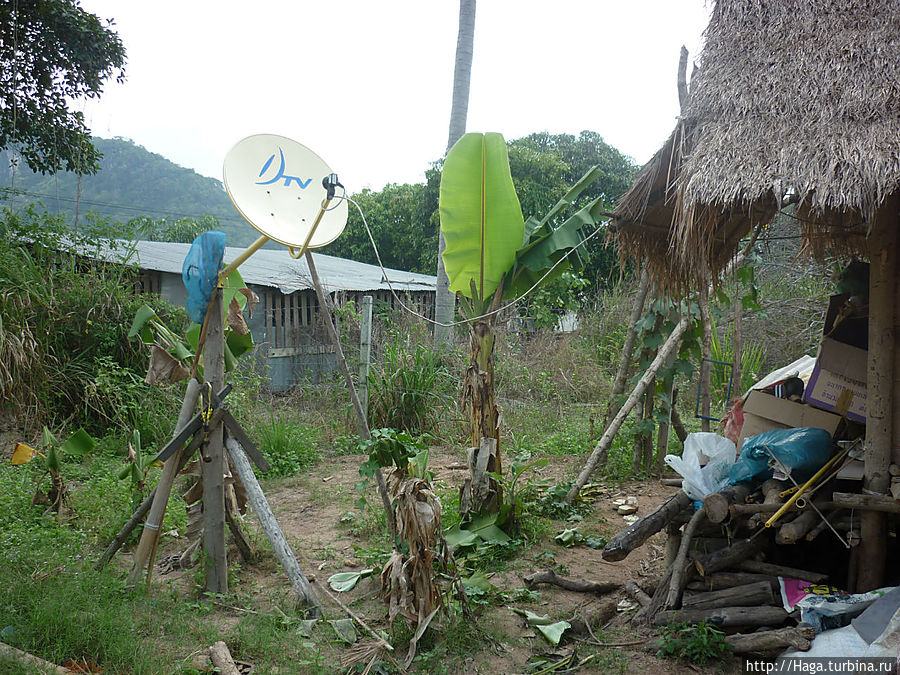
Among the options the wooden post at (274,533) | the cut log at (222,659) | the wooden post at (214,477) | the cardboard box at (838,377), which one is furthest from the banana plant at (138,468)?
the cardboard box at (838,377)

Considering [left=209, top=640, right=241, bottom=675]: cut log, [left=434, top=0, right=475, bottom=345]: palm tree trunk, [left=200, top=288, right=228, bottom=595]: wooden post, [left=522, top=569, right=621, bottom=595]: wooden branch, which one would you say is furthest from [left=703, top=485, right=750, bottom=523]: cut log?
[left=434, top=0, right=475, bottom=345]: palm tree trunk

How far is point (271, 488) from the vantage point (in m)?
5.82

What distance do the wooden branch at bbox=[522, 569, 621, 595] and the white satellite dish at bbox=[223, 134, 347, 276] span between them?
239 cm

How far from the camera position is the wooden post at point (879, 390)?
10.1 feet

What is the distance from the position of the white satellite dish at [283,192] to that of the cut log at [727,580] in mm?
2786

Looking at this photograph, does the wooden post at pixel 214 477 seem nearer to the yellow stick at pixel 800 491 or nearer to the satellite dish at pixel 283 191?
the satellite dish at pixel 283 191

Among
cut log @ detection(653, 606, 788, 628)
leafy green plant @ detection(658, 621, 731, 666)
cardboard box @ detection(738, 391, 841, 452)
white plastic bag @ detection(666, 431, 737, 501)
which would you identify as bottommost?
leafy green plant @ detection(658, 621, 731, 666)

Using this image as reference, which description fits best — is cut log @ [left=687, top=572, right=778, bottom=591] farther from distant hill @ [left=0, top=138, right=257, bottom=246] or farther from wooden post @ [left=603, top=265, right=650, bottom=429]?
distant hill @ [left=0, top=138, right=257, bottom=246]

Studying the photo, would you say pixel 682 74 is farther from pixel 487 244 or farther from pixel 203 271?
pixel 203 271

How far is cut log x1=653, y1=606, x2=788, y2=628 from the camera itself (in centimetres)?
290

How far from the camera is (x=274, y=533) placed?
349cm

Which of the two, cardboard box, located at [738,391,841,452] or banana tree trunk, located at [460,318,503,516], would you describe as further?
banana tree trunk, located at [460,318,503,516]

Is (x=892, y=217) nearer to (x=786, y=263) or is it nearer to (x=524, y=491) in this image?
(x=524, y=491)

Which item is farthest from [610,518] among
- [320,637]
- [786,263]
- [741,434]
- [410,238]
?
[410,238]
